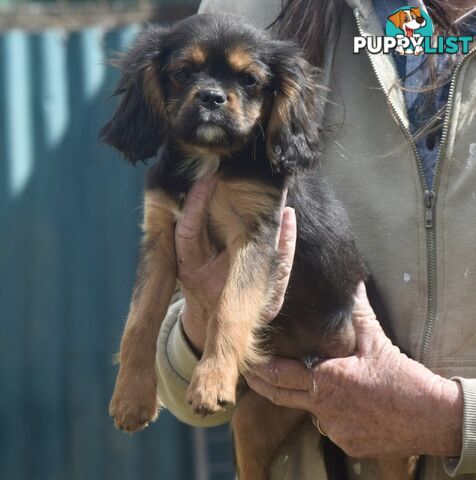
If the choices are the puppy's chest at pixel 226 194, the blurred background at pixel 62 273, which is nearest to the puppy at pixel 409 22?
the puppy's chest at pixel 226 194

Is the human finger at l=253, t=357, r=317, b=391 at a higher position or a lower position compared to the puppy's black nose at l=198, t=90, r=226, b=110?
lower

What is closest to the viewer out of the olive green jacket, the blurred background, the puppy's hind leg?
the olive green jacket

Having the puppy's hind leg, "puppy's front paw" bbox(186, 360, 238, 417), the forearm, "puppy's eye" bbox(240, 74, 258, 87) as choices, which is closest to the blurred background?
the puppy's hind leg

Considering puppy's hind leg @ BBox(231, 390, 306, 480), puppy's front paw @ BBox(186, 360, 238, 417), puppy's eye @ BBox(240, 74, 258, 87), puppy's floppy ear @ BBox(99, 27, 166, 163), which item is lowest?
puppy's hind leg @ BBox(231, 390, 306, 480)

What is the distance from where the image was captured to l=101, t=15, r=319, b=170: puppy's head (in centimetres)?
254

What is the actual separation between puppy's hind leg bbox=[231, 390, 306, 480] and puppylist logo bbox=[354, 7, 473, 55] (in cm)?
95

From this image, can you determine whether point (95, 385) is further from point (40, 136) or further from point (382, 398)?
point (382, 398)

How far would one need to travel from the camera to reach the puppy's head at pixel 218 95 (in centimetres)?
254

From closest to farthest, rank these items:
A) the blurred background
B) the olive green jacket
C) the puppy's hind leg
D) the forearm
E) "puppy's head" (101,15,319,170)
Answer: the forearm, the olive green jacket, "puppy's head" (101,15,319,170), the puppy's hind leg, the blurred background

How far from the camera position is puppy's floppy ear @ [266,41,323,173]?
257cm

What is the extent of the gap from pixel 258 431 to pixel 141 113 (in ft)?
2.90

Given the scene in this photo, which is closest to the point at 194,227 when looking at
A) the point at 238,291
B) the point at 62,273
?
the point at 238,291

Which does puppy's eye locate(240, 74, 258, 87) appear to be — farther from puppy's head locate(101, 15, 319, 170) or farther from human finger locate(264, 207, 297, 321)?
human finger locate(264, 207, 297, 321)

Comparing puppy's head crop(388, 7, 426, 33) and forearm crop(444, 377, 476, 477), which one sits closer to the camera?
forearm crop(444, 377, 476, 477)
